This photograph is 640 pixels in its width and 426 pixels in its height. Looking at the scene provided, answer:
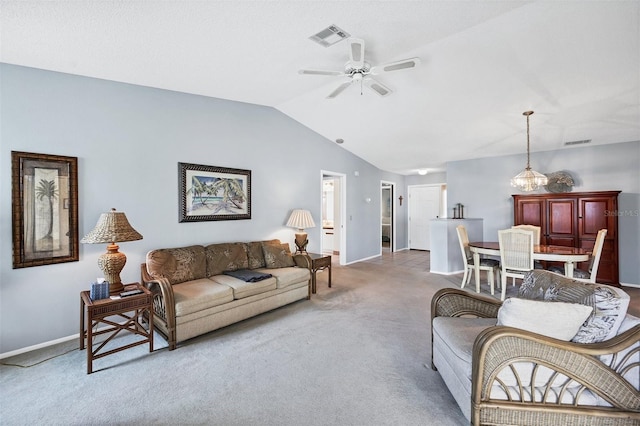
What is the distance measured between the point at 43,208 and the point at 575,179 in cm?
761

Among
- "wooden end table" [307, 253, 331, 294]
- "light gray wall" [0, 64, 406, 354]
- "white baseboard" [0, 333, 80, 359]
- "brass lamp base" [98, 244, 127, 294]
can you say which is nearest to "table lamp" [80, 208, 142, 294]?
"brass lamp base" [98, 244, 127, 294]

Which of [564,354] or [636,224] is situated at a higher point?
[636,224]

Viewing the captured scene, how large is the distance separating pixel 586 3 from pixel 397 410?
11.4 ft

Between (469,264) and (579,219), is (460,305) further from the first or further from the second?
(579,219)

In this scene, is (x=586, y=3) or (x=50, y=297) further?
(x=50, y=297)

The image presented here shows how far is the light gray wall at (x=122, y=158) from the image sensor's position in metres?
2.58

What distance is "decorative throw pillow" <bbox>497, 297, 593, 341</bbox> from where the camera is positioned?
1533 mm

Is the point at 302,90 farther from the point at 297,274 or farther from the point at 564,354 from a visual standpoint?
the point at 564,354

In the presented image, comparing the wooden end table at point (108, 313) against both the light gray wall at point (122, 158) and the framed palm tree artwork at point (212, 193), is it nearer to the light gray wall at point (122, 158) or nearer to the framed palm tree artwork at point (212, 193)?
the light gray wall at point (122, 158)

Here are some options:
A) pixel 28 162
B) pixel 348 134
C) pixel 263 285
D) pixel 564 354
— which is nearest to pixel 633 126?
pixel 348 134

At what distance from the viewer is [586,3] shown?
2373 millimetres

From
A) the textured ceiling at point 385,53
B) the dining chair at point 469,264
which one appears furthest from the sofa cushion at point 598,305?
the dining chair at point 469,264

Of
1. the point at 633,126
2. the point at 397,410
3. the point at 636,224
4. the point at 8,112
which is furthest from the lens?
the point at 636,224

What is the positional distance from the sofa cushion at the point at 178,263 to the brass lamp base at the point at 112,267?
328mm
